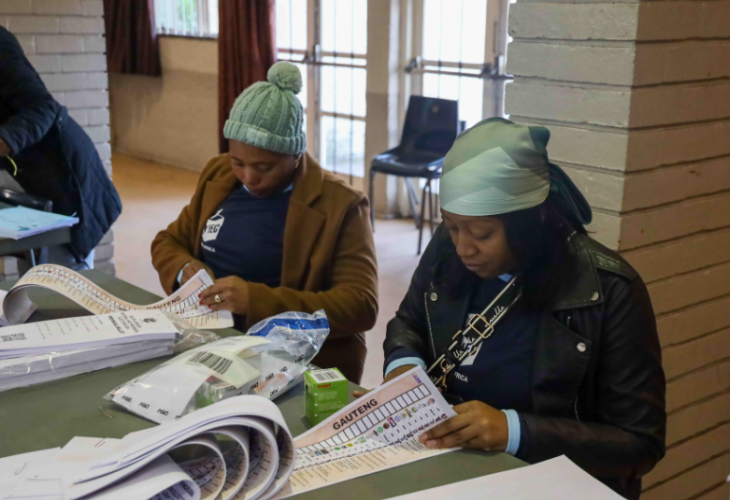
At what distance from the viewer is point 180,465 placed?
3.23 ft

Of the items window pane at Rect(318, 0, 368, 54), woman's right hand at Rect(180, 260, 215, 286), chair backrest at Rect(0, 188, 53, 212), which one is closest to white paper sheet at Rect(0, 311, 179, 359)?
woman's right hand at Rect(180, 260, 215, 286)

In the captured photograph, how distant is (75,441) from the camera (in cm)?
106

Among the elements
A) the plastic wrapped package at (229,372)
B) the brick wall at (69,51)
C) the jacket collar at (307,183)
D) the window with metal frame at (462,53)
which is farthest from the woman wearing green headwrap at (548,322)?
the window with metal frame at (462,53)

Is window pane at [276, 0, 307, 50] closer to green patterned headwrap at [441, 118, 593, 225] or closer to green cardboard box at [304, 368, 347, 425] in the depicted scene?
green patterned headwrap at [441, 118, 593, 225]

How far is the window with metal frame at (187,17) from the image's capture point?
7160 mm

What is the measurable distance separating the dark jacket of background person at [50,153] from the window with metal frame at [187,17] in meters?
4.30

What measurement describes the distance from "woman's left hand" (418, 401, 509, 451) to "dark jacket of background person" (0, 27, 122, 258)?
2.21m

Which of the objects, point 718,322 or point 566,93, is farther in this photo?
point 718,322

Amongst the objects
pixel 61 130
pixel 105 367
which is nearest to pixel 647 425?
pixel 105 367

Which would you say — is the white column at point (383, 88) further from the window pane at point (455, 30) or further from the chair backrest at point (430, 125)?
the chair backrest at point (430, 125)

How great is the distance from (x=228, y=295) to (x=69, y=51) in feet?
7.96

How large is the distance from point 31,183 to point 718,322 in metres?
2.47

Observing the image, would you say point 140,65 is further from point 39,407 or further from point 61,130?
point 39,407

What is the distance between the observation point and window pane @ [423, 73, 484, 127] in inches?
198
